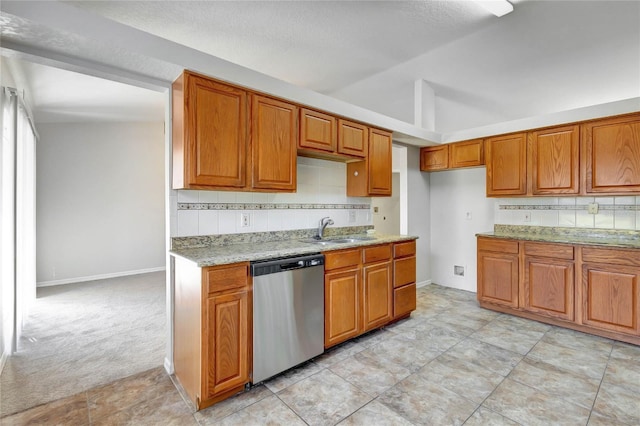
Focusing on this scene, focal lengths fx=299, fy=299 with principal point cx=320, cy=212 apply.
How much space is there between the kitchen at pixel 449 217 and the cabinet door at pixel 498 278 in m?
0.75

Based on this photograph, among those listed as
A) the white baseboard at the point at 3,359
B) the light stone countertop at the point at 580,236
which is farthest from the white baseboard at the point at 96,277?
the light stone countertop at the point at 580,236

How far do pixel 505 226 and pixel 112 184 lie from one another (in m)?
6.71

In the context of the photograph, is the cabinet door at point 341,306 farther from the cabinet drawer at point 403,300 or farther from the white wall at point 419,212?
the white wall at point 419,212

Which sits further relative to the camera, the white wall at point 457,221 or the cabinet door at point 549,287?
the white wall at point 457,221

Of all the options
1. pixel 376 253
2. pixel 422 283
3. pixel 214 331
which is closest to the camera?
pixel 214 331

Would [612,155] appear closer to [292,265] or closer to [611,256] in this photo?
[611,256]

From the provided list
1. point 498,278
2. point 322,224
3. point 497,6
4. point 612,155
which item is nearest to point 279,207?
point 322,224

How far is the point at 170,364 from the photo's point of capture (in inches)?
90.5

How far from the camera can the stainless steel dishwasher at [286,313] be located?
→ 2.06 meters

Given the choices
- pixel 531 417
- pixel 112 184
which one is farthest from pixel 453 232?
pixel 112 184

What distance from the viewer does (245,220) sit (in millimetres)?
2701

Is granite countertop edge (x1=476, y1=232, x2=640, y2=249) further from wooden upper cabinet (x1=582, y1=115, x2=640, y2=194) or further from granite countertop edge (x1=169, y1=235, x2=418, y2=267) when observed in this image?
granite countertop edge (x1=169, y1=235, x2=418, y2=267)

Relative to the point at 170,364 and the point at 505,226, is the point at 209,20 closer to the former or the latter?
the point at 170,364

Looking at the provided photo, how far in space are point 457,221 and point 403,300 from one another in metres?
1.96
